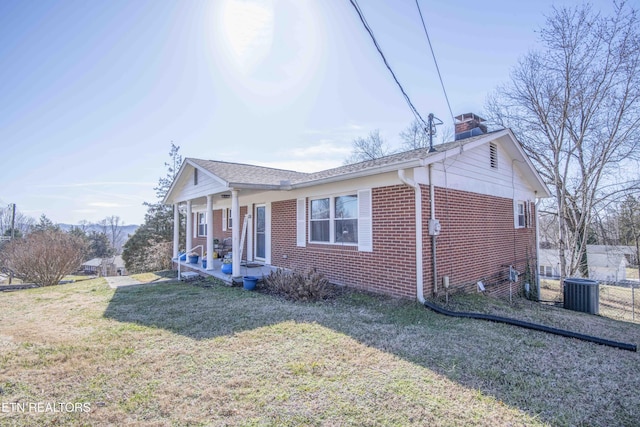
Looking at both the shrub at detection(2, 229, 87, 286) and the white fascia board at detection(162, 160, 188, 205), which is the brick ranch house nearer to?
the white fascia board at detection(162, 160, 188, 205)

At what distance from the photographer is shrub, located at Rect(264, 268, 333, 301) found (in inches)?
270

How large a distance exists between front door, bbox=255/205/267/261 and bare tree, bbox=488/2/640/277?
12509 mm

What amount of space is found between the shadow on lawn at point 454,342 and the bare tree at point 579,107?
1035 centimetres

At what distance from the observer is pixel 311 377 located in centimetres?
330

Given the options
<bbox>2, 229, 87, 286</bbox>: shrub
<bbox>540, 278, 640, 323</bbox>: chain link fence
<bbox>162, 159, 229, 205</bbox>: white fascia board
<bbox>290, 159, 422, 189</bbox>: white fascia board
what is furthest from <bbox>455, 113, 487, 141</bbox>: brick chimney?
<bbox>2, 229, 87, 286</bbox>: shrub

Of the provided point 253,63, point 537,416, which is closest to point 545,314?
point 537,416

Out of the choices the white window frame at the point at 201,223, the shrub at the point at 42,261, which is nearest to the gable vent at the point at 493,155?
the white window frame at the point at 201,223

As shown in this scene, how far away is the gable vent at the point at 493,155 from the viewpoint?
8.80 m

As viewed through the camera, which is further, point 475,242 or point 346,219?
point 475,242

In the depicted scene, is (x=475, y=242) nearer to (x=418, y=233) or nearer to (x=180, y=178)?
(x=418, y=233)

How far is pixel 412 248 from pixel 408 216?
2.22ft

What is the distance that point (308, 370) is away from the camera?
3467 mm

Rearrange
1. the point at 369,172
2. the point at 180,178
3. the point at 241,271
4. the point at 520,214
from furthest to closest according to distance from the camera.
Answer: the point at 180,178
the point at 520,214
the point at 241,271
the point at 369,172

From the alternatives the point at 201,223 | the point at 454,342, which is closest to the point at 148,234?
the point at 201,223
